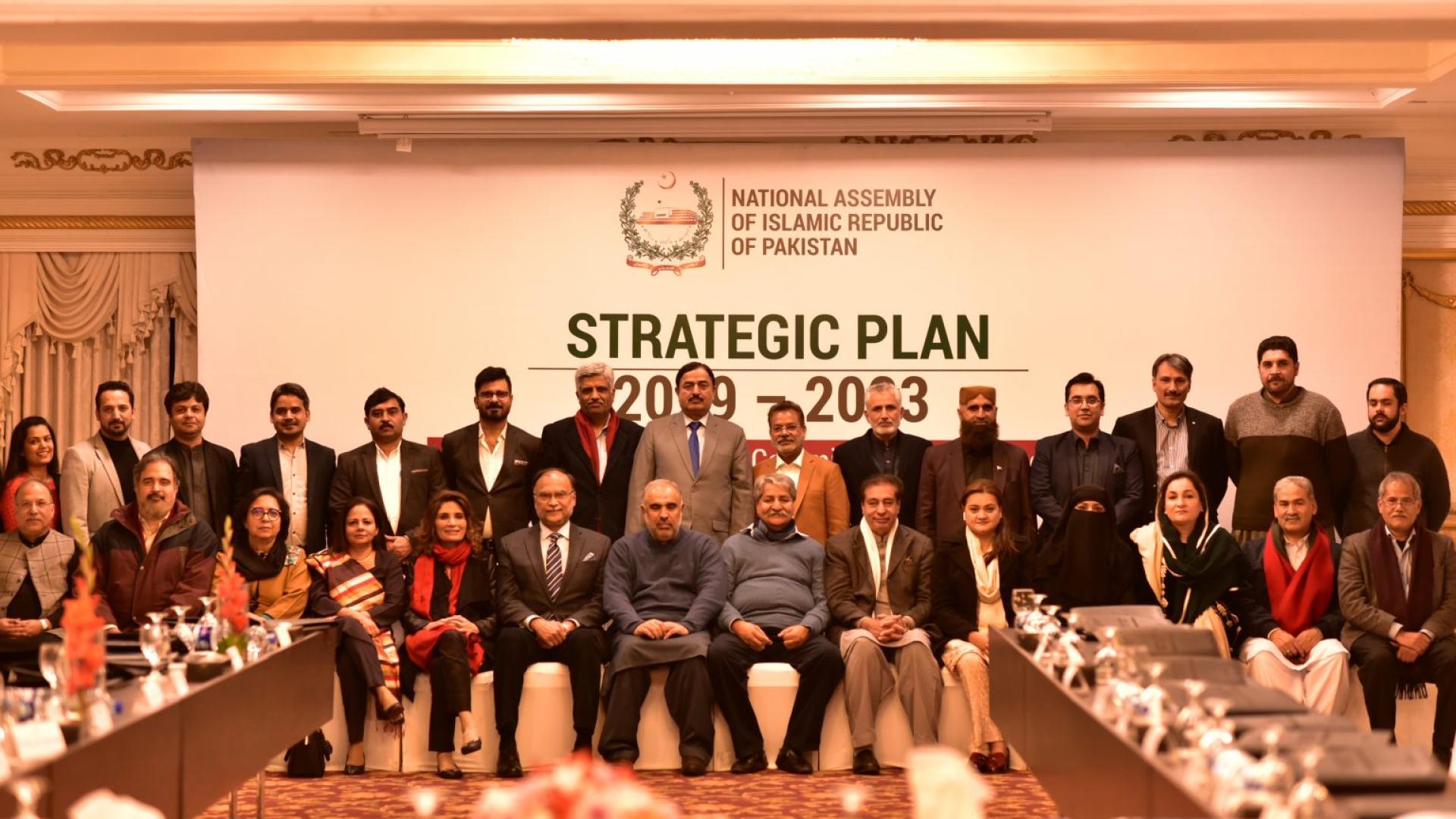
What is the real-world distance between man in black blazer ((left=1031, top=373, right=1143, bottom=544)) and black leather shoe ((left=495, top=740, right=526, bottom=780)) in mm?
2340

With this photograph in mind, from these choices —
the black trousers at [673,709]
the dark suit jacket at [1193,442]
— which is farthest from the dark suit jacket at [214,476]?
the dark suit jacket at [1193,442]

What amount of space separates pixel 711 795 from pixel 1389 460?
10.8 ft

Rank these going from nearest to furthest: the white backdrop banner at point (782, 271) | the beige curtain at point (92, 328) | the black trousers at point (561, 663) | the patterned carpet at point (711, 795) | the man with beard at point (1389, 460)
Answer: the patterned carpet at point (711, 795) → the black trousers at point (561, 663) → the man with beard at point (1389, 460) → the white backdrop banner at point (782, 271) → the beige curtain at point (92, 328)

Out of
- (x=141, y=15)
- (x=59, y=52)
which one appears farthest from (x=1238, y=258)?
(x=59, y=52)

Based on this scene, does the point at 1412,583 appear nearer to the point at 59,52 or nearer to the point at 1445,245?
the point at 1445,245

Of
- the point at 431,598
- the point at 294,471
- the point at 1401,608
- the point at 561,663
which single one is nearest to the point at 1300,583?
the point at 1401,608

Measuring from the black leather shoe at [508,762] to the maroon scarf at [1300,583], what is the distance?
3.01m

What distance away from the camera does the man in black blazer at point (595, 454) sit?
661 cm

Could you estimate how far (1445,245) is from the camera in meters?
8.05

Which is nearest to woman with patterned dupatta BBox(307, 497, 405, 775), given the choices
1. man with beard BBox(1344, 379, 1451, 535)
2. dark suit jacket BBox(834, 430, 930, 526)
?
dark suit jacket BBox(834, 430, 930, 526)

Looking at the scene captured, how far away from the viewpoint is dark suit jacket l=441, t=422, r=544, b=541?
6.55 meters

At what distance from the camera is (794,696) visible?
5996mm

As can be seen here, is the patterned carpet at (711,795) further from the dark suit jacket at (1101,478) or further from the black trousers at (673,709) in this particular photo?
the dark suit jacket at (1101,478)

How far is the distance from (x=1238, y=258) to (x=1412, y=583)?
2.16m
